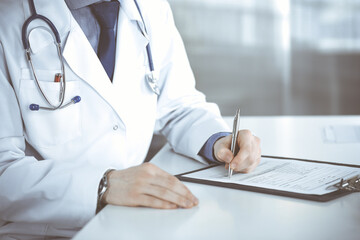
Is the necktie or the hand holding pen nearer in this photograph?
the hand holding pen

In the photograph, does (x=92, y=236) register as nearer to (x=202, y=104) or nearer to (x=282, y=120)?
(x=202, y=104)

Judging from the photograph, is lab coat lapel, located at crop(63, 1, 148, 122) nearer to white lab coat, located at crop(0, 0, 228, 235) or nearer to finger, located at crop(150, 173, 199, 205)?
white lab coat, located at crop(0, 0, 228, 235)

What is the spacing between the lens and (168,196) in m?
0.75

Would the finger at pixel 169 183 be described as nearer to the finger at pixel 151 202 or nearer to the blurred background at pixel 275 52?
the finger at pixel 151 202

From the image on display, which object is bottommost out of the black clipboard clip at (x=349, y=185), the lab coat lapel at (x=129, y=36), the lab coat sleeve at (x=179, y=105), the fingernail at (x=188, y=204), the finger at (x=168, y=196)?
the black clipboard clip at (x=349, y=185)

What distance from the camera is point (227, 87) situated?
17.7ft

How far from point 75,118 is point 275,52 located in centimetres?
448

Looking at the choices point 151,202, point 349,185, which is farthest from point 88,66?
point 349,185

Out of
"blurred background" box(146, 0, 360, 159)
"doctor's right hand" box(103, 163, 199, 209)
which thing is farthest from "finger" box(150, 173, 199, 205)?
"blurred background" box(146, 0, 360, 159)

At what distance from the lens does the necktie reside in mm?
1159

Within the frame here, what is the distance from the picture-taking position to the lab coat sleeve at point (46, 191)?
827mm

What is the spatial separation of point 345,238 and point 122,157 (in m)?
0.67

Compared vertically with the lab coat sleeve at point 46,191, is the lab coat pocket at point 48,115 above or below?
above

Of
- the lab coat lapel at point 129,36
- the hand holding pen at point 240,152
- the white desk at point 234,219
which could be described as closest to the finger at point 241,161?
the hand holding pen at point 240,152
